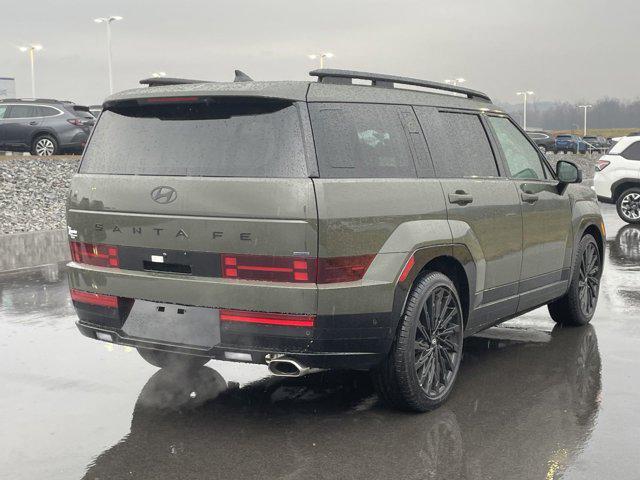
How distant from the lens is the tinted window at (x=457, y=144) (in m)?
5.34

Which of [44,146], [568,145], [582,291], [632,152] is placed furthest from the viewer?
[568,145]

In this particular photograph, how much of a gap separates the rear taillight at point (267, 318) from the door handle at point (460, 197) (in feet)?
4.57

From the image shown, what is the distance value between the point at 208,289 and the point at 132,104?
1.25 meters

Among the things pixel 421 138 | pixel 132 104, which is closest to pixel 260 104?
pixel 132 104

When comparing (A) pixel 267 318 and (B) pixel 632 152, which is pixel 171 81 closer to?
(A) pixel 267 318

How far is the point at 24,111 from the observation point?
78.6ft

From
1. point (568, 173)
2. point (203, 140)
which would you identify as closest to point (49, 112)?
point (568, 173)

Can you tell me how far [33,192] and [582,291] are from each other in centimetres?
1333

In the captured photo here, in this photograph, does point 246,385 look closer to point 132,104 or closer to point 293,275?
point 293,275

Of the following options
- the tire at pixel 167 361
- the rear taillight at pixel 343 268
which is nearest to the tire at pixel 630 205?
the tire at pixel 167 361

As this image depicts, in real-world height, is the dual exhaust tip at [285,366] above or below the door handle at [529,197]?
below

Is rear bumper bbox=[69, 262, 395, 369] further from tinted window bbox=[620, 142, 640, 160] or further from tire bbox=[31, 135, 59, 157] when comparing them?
tire bbox=[31, 135, 59, 157]

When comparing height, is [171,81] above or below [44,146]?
above

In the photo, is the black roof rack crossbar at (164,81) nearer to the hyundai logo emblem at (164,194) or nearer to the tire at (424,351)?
the hyundai logo emblem at (164,194)
